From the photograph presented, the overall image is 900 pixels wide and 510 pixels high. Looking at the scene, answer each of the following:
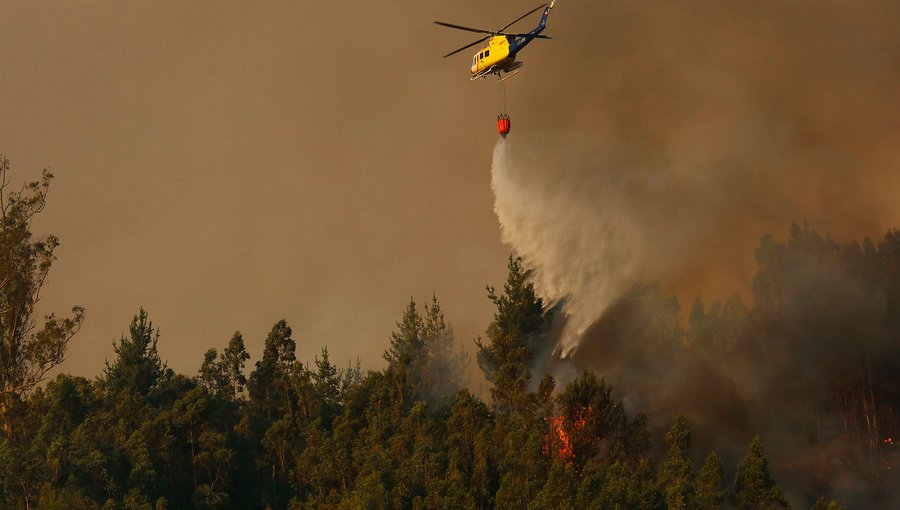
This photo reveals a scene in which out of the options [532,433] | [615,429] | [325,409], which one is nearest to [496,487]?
Answer: [532,433]

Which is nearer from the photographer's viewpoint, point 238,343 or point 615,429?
point 615,429

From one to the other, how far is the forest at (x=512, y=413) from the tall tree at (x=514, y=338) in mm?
153

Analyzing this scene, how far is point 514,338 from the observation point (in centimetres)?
9288

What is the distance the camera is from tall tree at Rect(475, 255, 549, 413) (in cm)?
8925

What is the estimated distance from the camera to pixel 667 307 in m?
104

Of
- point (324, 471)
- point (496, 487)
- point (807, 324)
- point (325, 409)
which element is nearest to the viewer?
point (496, 487)

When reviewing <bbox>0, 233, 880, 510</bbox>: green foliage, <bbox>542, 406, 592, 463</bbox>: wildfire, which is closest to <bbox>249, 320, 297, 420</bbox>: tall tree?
<bbox>0, 233, 880, 510</bbox>: green foliage

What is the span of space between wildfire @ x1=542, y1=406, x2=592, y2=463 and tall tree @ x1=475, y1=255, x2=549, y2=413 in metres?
12.6

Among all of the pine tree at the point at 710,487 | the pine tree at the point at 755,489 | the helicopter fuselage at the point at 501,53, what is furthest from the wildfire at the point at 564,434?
the helicopter fuselage at the point at 501,53

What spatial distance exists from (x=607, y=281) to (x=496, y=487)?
126 ft

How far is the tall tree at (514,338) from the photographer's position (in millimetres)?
89250

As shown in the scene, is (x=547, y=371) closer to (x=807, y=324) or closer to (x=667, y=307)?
(x=667, y=307)

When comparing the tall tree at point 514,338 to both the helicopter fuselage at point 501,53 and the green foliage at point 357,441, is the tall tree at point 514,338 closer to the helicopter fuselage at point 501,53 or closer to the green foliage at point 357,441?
the green foliage at point 357,441

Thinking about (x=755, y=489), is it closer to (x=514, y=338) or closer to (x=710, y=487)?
(x=710, y=487)
